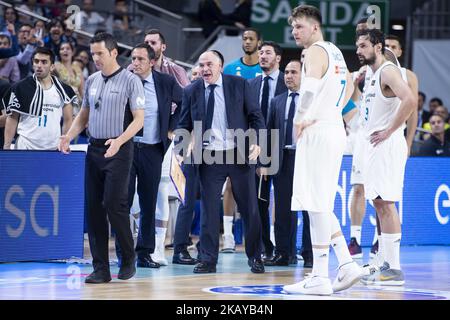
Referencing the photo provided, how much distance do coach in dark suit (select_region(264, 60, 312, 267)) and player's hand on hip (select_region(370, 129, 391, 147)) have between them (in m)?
1.85

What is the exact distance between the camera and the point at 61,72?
1551 centimetres

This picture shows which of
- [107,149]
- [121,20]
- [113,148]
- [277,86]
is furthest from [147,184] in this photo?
[121,20]

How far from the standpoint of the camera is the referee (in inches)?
387

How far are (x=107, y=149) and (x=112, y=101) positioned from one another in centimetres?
47

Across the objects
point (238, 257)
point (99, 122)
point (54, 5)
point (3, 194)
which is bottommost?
point (238, 257)

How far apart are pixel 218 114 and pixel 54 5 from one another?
8888mm

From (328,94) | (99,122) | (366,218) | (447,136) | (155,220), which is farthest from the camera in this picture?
(447,136)

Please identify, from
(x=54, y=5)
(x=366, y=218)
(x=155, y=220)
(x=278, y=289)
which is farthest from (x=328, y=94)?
(x=54, y=5)

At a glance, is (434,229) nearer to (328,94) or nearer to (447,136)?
(447,136)

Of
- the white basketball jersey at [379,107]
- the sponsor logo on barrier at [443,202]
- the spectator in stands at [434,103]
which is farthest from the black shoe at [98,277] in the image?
the spectator in stands at [434,103]

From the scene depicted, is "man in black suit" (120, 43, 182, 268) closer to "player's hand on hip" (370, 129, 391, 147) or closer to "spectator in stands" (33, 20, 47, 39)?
"player's hand on hip" (370, 129, 391, 147)

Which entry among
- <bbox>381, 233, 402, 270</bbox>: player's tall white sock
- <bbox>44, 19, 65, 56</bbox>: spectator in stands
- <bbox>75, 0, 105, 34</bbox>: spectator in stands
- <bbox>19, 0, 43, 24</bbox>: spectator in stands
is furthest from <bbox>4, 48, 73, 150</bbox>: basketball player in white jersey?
<bbox>75, 0, 105, 34</bbox>: spectator in stands

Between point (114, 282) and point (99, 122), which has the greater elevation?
point (99, 122)

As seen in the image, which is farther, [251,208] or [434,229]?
[434,229]
